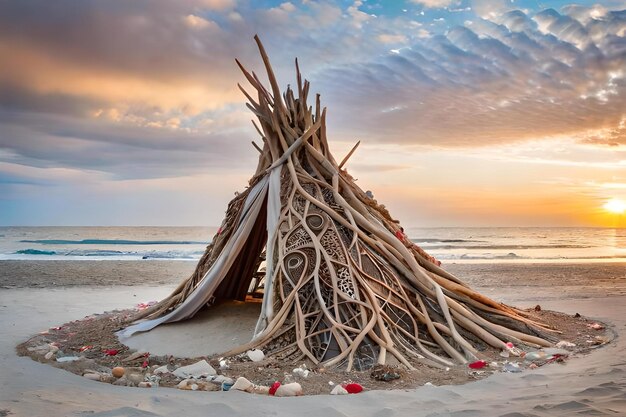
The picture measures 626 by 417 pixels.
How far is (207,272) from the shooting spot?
289 inches

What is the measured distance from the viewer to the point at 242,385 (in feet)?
16.3

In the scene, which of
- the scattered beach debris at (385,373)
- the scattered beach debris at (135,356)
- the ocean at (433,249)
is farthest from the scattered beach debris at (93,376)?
the ocean at (433,249)

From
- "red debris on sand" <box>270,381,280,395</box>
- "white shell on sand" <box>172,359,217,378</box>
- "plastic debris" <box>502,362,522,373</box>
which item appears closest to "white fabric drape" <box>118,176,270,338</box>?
"white shell on sand" <box>172,359,217,378</box>

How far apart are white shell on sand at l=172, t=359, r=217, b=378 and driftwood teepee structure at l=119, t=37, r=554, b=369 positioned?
0.52 m

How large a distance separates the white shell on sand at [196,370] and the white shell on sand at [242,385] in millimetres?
456

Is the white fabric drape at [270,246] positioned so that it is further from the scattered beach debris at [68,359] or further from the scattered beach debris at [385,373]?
the scattered beach debris at [68,359]

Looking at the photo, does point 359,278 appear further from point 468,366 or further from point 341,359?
point 468,366

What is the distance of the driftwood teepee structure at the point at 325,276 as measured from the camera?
19.6 ft

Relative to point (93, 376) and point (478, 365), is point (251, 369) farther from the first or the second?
point (478, 365)

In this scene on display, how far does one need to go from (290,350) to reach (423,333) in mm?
1666

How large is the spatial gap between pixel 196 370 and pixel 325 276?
1.80 metres

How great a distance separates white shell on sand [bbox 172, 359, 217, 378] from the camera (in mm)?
5359

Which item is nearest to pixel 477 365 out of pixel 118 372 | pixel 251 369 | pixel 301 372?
pixel 301 372

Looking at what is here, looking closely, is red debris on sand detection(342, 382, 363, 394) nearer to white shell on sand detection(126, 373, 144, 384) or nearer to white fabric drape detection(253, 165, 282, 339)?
white fabric drape detection(253, 165, 282, 339)
